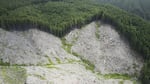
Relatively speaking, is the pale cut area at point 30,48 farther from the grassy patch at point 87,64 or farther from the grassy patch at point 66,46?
the grassy patch at point 87,64

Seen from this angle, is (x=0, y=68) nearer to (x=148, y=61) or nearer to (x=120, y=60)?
(x=120, y=60)

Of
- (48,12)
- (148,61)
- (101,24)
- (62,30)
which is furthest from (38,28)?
(148,61)

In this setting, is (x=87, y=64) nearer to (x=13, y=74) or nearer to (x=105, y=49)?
(x=105, y=49)

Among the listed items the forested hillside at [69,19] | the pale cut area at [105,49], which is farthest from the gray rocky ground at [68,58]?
the forested hillside at [69,19]

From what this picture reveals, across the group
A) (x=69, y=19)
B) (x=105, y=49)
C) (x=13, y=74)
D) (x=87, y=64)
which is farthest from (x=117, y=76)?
(x=69, y=19)

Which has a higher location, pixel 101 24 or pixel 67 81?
pixel 101 24

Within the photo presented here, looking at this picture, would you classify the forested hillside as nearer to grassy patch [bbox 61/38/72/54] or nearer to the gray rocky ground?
the gray rocky ground
